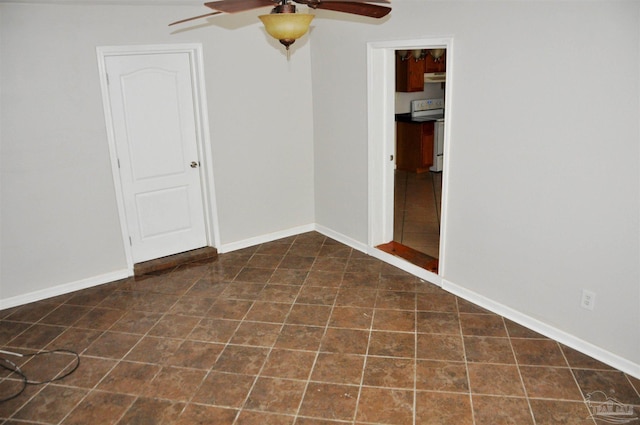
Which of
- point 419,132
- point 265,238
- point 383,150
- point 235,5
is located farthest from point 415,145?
point 235,5

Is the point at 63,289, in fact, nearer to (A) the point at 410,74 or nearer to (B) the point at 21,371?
(B) the point at 21,371

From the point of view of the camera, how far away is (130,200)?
471cm

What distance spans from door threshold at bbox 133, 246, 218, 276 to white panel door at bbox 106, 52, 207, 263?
8 centimetres

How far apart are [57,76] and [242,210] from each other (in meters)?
2.14

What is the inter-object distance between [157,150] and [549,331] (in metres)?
3.73

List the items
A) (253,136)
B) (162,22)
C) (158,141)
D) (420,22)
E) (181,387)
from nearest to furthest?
(181,387)
(420,22)
(162,22)
(158,141)
(253,136)

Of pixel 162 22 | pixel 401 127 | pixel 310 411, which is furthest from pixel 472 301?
pixel 401 127

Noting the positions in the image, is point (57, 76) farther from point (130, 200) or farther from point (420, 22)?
point (420, 22)

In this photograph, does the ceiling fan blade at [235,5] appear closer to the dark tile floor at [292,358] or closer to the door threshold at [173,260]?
the dark tile floor at [292,358]

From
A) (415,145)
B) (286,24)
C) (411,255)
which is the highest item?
(286,24)

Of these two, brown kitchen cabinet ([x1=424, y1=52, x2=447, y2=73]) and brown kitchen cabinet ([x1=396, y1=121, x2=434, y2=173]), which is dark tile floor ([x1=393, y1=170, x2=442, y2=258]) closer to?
brown kitchen cabinet ([x1=396, y1=121, x2=434, y2=173])

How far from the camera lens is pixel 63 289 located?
442 cm

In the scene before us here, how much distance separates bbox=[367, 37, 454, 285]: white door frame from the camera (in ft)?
14.3

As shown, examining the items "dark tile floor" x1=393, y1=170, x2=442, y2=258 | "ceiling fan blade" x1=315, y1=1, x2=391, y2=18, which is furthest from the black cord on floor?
"dark tile floor" x1=393, y1=170, x2=442, y2=258
